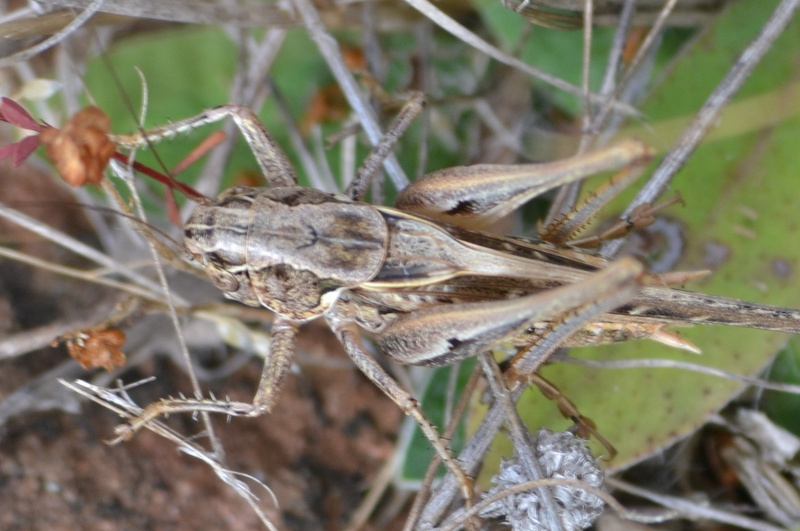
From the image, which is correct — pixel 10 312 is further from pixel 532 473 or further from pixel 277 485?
pixel 532 473

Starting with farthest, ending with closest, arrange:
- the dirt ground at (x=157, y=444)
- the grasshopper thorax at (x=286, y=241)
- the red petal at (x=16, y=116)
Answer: the dirt ground at (x=157, y=444) → the grasshopper thorax at (x=286, y=241) → the red petal at (x=16, y=116)

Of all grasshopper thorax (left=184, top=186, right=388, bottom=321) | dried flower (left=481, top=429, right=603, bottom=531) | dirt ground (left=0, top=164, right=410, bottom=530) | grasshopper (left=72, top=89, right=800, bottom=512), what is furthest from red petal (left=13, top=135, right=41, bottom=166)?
dried flower (left=481, top=429, right=603, bottom=531)

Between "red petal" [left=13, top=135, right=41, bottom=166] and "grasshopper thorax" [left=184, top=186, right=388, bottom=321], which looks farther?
"grasshopper thorax" [left=184, top=186, right=388, bottom=321]

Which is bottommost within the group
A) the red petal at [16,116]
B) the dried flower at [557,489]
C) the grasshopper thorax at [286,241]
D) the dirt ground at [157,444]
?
the dirt ground at [157,444]

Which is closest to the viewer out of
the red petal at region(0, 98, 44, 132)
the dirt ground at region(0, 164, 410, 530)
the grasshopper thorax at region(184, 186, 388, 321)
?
the red petal at region(0, 98, 44, 132)

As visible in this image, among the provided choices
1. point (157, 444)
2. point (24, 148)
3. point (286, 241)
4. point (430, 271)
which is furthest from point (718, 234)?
point (24, 148)

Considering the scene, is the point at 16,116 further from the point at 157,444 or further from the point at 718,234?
the point at 718,234

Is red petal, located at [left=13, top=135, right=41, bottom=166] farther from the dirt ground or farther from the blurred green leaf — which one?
the blurred green leaf

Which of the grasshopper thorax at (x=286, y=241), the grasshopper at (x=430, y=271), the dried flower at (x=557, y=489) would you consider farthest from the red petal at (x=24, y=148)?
the dried flower at (x=557, y=489)

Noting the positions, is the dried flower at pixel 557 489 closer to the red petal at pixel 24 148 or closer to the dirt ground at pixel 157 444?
the dirt ground at pixel 157 444
